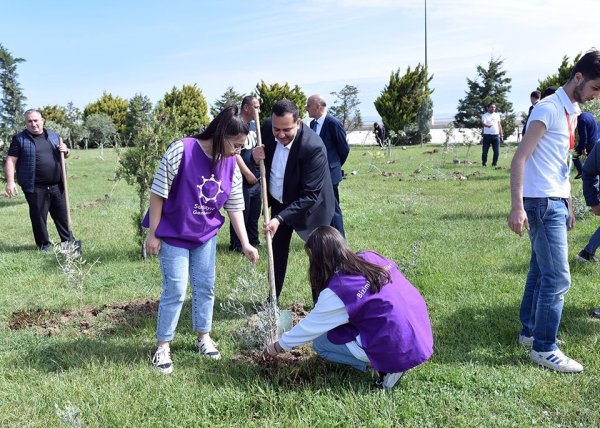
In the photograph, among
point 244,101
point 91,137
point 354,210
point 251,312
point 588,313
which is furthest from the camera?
point 91,137

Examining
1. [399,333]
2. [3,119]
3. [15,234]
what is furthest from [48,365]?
[3,119]

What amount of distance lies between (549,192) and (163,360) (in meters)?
2.95

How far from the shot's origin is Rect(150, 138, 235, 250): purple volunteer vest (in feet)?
12.0

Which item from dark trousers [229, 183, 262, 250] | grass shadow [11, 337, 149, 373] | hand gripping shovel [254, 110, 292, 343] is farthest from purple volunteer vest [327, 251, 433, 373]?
dark trousers [229, 183, 262, 250]

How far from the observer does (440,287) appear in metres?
5.32

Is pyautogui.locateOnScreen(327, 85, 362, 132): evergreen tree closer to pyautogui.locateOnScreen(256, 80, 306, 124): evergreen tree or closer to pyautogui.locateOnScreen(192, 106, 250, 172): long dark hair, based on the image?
pyautogui.locateOnScreen(256, 80, 306, 124): evergreen tree

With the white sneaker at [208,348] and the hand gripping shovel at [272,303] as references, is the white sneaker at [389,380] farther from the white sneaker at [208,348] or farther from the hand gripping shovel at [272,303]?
the white sneaker at [208,348]

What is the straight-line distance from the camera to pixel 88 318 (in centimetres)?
495

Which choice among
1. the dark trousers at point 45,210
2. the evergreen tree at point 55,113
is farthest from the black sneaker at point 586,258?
the evergreen tree at point 55,113

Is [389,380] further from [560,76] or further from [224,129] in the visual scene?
Answer: [560,76]

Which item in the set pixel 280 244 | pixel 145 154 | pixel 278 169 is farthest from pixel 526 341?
pixel 145 154

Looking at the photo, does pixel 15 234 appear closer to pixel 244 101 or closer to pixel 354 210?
pixel 244 101

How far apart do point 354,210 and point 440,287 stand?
4747 mm

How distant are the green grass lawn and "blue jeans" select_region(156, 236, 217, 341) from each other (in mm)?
287
